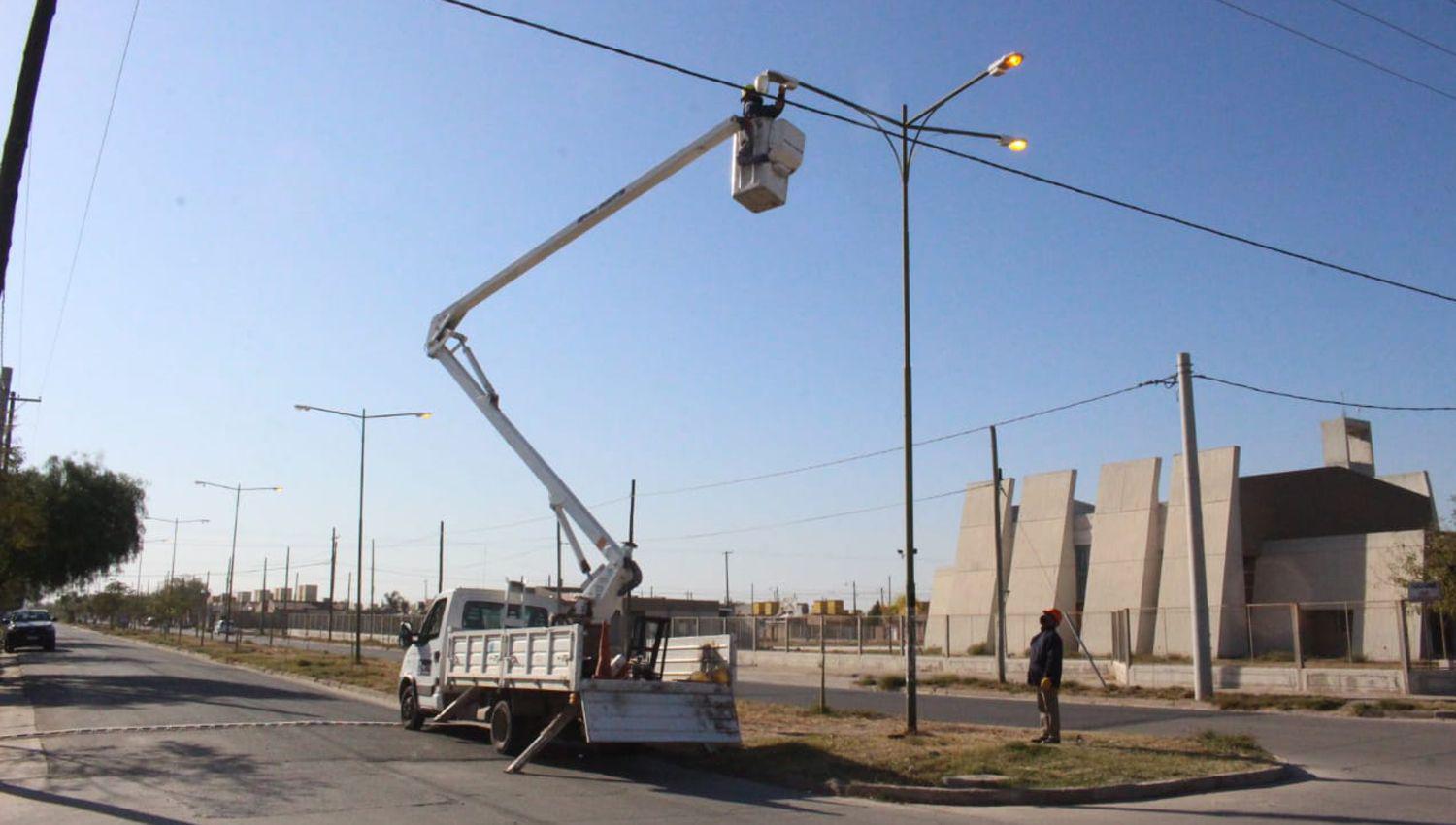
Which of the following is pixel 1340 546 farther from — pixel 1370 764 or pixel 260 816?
pixel 260 816

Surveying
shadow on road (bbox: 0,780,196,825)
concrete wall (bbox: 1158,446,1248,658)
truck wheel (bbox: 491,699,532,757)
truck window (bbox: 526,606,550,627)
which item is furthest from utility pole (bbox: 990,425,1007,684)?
shadow on road (bbox: 0,780,196,825)

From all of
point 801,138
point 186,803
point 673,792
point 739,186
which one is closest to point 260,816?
point 186,803

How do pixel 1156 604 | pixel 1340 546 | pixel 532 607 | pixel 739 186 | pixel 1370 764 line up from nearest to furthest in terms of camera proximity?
pixel 739 186 < pixel 1370 764 < pixel 532 607 < pixel 1340 546 < pixel 1156 604

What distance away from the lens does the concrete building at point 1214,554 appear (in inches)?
1419

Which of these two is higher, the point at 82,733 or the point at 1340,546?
the point at 1340,546

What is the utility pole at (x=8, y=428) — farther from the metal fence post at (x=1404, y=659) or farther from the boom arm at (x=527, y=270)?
the metal fence post at (x=1404, y=659)

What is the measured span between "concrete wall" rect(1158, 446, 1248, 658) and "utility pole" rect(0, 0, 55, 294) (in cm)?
3238

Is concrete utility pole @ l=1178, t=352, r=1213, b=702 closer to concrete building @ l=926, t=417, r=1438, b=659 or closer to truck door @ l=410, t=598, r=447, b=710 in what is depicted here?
concrete building @ l=926, t=417, r=1438, b=659

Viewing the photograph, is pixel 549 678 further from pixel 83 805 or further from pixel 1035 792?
pixel 1035 792

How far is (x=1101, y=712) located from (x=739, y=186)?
16.6m

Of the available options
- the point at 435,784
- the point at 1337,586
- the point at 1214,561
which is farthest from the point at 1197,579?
the point at 435,784

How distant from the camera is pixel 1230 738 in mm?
14906

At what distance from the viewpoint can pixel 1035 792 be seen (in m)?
11.6

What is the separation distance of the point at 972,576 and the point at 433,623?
105 ft
